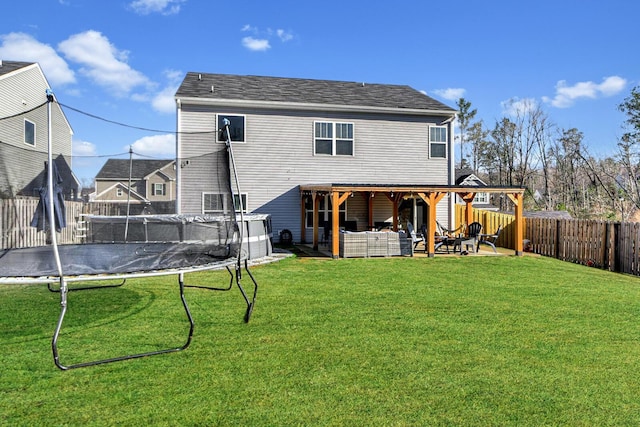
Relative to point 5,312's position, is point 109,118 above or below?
above

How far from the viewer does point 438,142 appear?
16.4 metres

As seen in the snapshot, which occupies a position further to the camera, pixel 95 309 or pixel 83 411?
pixel 95 309

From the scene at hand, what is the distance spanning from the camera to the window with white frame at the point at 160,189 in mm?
10056

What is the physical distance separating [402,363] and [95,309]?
13.6 feet

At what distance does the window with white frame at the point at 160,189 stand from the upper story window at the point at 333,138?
6.43 meters

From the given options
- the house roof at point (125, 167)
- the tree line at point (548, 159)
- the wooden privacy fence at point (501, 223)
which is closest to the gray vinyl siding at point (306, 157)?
the wooden privacy fence at point (501, 223)

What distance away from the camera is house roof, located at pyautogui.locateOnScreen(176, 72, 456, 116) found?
48.7 ft

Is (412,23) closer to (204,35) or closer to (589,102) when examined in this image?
(204,35)

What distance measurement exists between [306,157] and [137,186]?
7440mm

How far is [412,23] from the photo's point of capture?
1509cm

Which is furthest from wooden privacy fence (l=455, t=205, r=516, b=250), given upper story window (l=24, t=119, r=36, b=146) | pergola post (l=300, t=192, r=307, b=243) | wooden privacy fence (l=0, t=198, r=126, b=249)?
upper story window (l=24, t=119, r=36, b=146)

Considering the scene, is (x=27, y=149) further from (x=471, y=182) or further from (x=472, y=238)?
(x=471, y=182)

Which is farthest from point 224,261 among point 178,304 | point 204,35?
point 204,35

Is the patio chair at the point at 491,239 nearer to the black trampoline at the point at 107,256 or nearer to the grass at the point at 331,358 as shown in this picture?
the grass at the point at 331,358
